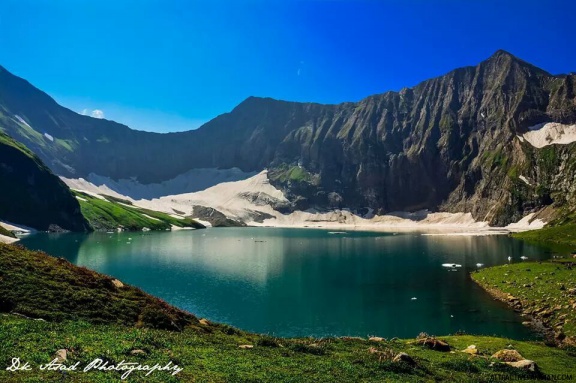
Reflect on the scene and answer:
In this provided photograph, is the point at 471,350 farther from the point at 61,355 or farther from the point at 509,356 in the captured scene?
the point at 61,355

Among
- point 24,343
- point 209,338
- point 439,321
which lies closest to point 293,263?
point 439,321

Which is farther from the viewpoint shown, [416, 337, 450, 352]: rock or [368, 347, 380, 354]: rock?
[416, 337, 450, 352]: rock

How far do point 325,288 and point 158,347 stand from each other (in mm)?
61256

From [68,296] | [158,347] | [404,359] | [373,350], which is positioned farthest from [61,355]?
[373,350]

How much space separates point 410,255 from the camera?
13262 centimetres

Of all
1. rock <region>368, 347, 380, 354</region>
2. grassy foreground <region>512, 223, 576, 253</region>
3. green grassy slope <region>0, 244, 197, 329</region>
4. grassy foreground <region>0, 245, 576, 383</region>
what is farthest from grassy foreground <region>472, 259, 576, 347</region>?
grassy foreground <region>512, 223, 576, 253</region>

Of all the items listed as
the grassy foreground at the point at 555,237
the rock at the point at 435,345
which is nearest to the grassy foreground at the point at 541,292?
the rock at the point at 435,345

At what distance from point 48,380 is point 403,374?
19137mm

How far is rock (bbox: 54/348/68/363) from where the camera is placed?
59.0ft

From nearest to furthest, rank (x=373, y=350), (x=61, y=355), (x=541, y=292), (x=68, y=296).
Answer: (x=61, y=355), (x=68, y=296), (x=373, y=350), (x=541, y=292)

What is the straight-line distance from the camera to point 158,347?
75.0 feet

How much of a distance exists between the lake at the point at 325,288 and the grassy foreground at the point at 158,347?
1999 cm

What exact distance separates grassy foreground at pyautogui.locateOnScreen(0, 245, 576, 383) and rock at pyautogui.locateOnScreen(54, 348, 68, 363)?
0.24 metres

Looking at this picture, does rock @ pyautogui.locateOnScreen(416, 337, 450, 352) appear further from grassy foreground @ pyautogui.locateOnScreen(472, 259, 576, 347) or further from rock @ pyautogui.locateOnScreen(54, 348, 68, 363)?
rock @ pyautogui.locateOnScreen(54, 348, 68, 363)
